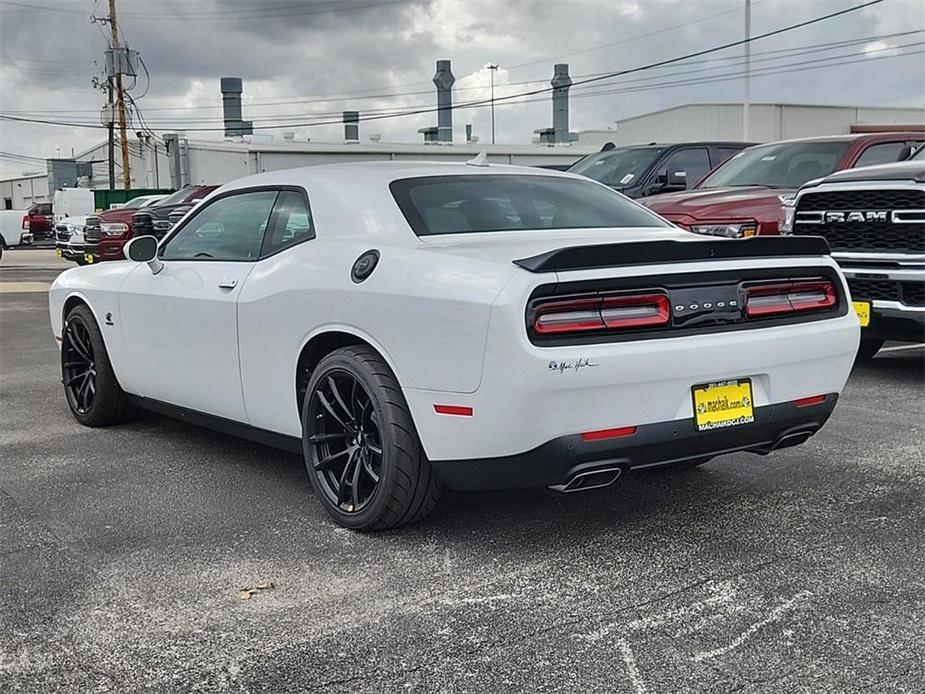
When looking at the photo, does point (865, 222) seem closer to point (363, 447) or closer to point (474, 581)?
point (363, 447)

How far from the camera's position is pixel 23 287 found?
17.2 metres

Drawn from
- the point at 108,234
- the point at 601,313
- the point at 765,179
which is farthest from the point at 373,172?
the point at 108,234

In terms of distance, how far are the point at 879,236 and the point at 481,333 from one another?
4579 mm

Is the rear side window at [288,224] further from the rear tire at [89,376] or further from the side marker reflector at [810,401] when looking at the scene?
the side marker reflector at [810,401]

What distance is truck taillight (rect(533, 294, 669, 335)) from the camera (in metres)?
3.55

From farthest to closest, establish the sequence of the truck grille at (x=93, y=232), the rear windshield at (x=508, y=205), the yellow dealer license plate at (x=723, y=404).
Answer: the truck grille at (x=93, y=232) → the rear windshield at (x=508, y=205) → the yellow dealer license plate at (x=723, y=404)

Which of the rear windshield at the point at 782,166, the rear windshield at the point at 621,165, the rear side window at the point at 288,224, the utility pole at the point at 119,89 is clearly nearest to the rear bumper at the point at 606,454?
the rear side window at the point at 288,224

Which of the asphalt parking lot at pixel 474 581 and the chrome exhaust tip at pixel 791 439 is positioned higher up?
the chrome exhaust tip at pixel 791 439

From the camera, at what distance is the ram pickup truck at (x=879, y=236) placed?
686 cm

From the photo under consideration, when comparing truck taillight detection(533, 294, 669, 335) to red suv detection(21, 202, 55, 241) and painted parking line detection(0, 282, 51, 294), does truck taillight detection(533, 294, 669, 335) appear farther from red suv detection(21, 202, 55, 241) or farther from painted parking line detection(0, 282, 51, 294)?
Result: red suv detection(21, 202, 55, 241)

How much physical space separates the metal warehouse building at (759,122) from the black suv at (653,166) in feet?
80.4

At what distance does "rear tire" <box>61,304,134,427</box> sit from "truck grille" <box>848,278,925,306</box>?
4.78m

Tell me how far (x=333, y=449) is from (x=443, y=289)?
3.23 ft

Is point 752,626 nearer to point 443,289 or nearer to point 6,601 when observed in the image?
point 443,289
